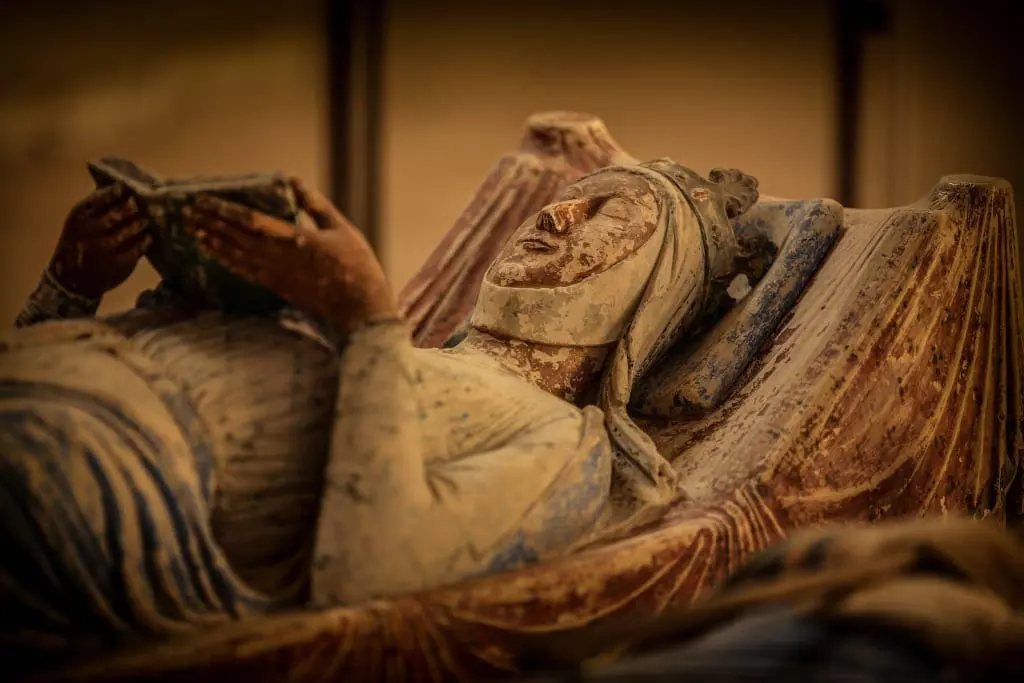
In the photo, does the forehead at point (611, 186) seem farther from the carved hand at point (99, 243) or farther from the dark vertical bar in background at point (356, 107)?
the dark vertical bar in background at point (356, 107)

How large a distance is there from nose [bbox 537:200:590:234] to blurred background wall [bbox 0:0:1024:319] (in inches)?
81.7

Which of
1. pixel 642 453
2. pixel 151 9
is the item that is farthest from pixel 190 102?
pixel 642 453

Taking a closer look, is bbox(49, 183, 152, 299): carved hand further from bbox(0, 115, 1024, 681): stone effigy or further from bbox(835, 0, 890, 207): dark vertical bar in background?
bbox(835, 0, 890, 207): dark vertical bar in background

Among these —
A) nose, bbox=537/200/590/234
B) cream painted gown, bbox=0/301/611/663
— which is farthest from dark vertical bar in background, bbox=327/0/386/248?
cream painted gown, bbox=0/301/611/663

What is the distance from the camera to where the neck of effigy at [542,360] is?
7.45ft

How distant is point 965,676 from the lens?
1437 mm

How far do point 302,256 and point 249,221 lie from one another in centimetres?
10

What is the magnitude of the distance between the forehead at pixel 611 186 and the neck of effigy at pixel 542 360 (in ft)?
1.13

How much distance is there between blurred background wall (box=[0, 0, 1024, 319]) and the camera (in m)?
4.03

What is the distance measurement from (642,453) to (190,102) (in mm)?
2682

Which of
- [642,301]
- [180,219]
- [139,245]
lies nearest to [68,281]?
[139,245]

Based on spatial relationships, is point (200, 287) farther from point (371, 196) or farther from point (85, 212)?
point (371, 196)

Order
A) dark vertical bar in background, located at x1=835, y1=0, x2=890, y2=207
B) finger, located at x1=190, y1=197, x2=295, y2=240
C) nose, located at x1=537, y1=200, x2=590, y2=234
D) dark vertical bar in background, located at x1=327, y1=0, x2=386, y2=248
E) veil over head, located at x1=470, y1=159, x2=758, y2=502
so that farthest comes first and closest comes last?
dark vertical bar in background, located at x1=835, y1=0, x2=890, y2=207 → dark vertical bar in background, located at x1=327, y1=0, x2=386, y2=248 → nose, located at x1=537, y1=200, x2=590, y2=234 → veil over head, located at x1=470, y1=159, x2=758, y2=502 → finger, located at x1=190, y1=197, x2=295, y2=240

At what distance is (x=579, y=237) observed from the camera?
2332 millimetres
